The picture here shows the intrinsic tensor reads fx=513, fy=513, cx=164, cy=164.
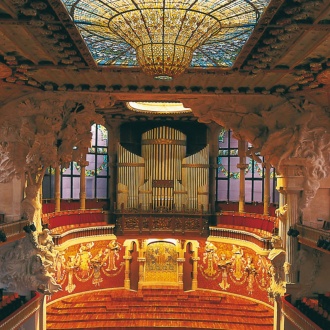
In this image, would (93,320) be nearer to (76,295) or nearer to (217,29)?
(76,295)

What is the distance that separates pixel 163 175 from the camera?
19.1 m

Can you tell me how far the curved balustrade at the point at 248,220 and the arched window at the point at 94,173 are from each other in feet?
16.1

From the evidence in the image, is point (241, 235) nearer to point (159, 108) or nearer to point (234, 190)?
point (234, 190)

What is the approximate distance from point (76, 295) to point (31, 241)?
21.4 ft

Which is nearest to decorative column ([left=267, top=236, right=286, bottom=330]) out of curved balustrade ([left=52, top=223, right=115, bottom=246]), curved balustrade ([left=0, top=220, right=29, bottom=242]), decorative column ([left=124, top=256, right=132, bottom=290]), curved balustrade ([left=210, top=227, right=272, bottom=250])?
curved balustrade ([left=210, top=227, right=272, bottom=250])

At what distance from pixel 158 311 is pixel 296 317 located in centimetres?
617

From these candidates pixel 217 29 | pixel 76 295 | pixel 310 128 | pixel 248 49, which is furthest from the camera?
pixel 76 295

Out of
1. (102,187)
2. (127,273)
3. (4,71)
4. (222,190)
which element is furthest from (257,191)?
(4,71)

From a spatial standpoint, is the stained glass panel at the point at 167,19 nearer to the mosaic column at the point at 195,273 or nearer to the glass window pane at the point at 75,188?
the glass window pane at the point at 75,188

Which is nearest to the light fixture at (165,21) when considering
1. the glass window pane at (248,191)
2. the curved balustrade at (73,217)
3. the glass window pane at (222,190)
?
the curved balustrade at (73,217)

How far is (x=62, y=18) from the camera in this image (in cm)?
783

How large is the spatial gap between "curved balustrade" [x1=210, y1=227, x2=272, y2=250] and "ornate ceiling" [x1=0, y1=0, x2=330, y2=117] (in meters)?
4.46

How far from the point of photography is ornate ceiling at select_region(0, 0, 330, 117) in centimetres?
767

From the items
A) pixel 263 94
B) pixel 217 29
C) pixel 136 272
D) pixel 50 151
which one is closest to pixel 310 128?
pixel 263 94
